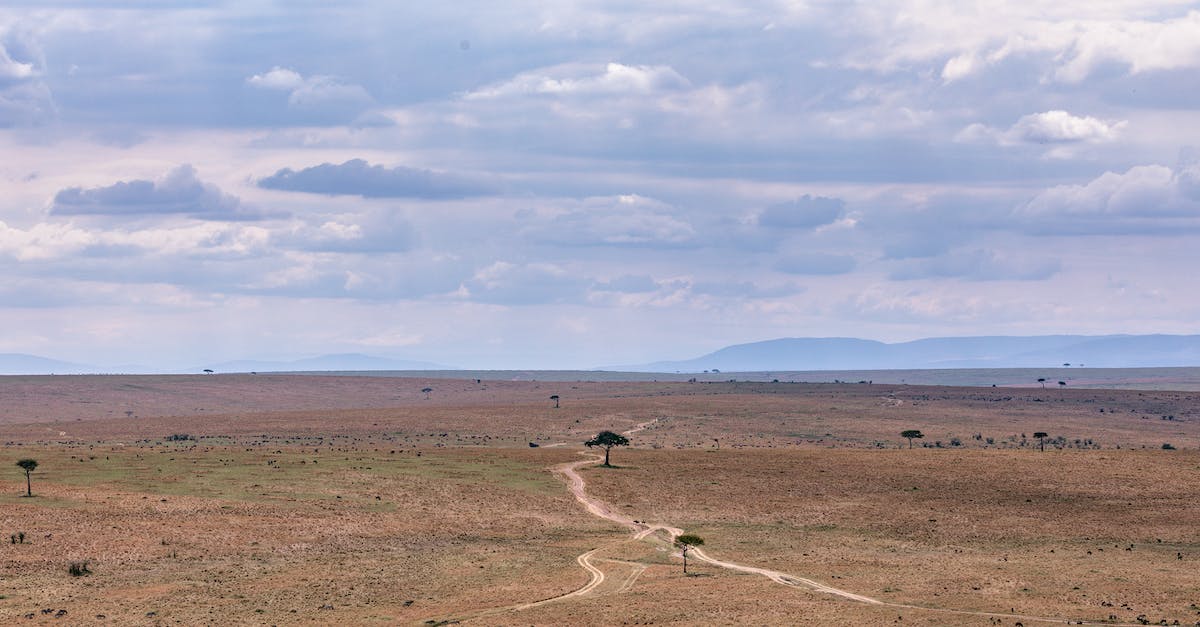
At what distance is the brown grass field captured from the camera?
2136 inches

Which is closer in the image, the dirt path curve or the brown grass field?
the dirt path curve

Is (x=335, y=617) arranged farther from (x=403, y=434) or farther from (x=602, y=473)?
(x=403, y=434)

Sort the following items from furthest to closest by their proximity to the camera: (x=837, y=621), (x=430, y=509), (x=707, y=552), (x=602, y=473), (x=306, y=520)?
(x=602, y=473), (x=430, y=509), (x=306, y=520), (x=707, y=552), (x=837, y=621)

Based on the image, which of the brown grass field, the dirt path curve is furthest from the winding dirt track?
the brown grass field

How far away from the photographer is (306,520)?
76250 millimetres

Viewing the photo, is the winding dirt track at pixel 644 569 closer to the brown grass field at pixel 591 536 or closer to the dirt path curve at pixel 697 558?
the dirt path curve at pixel 697 558

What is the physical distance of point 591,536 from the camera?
253ft

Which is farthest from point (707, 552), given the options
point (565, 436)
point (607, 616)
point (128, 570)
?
point (565, 436)

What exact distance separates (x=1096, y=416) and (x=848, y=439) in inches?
2278

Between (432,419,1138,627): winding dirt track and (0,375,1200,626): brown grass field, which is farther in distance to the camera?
(0,375,1200,626): brown grass field

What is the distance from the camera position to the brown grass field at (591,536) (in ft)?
178

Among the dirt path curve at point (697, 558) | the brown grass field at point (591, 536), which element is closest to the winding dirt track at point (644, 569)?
the dirt path curve at point (697, 558)

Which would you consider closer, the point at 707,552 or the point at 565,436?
the point at 707,552

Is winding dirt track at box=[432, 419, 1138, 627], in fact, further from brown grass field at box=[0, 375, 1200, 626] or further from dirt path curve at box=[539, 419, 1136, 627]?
brown grass field at box=[0, 375, 1200, 626]
